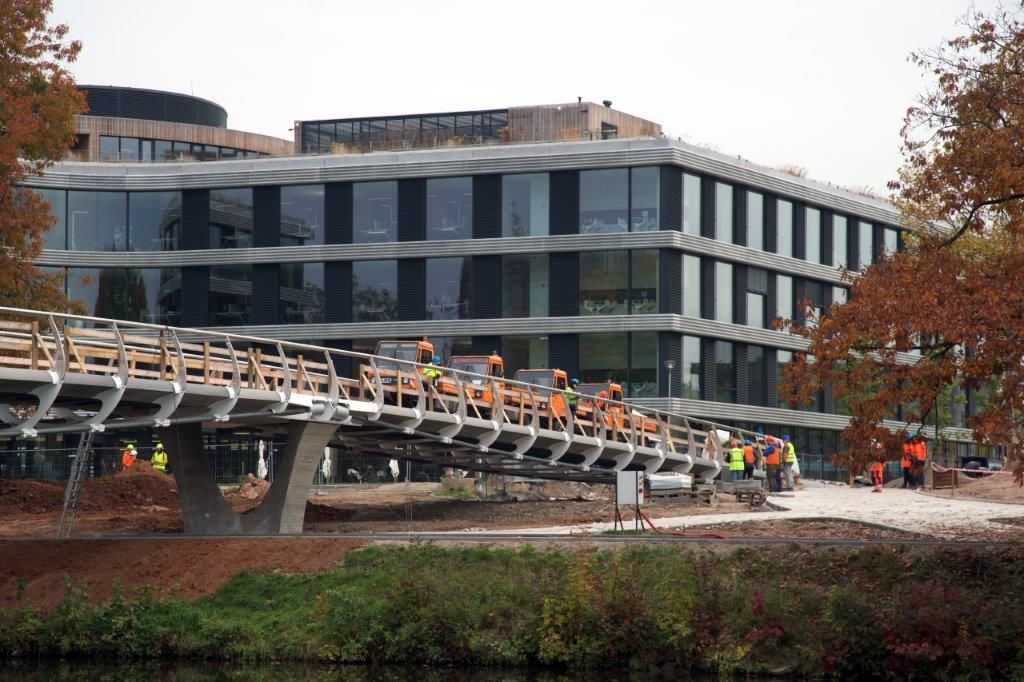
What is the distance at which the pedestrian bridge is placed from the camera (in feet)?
93.1

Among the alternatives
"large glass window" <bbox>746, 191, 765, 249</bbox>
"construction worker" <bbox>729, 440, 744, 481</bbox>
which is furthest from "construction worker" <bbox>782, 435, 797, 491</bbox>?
"large glass window" <bbox>746, 191, 765, 249</bbox>

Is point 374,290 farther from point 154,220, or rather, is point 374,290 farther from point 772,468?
point 772,468

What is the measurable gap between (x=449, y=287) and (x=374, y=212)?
14.5 ft

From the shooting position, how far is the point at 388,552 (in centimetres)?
2961

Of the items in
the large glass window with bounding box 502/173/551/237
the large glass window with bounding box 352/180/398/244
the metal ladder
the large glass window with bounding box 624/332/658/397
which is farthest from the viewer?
the large glass window with bounding box 352/180/398/244

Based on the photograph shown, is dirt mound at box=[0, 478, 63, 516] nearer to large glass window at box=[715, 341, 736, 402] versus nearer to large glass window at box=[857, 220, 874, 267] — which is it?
large glass window at box=[715, 341, 736, 402]

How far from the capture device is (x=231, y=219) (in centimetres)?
6531

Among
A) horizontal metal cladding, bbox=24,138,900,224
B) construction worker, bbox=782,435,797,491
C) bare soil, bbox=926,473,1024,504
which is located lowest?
bare soil, bbox=926,473,1024,504

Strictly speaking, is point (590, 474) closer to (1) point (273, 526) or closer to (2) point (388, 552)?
(1) point (273, 526)

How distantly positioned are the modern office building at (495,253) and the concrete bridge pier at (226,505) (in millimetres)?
27690

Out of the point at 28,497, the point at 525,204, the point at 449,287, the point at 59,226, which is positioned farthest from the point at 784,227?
the point at 28,497

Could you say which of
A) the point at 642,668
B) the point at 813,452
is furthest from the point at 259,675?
the point at 813,452

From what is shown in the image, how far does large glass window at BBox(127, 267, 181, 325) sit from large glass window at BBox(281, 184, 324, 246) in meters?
4.87

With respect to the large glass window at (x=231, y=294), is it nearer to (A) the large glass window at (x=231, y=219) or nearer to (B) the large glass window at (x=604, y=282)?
(A) the large glass window at (x=231, y=219)
